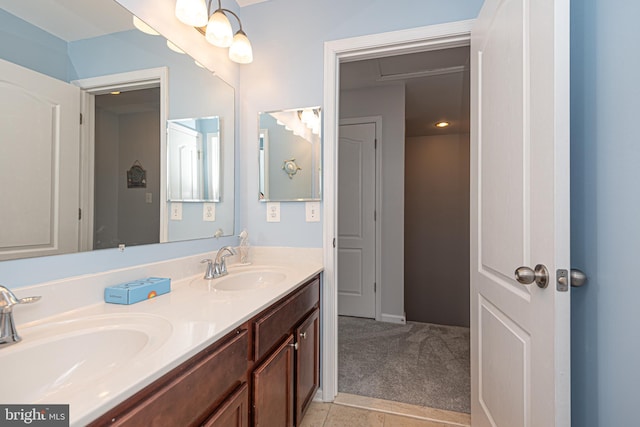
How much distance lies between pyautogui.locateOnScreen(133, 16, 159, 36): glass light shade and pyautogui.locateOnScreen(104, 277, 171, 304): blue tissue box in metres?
1.04

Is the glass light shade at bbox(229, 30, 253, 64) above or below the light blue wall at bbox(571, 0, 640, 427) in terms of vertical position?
above

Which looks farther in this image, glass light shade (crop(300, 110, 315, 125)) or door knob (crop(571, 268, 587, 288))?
glass light shade (crop(300, 110, 315, 125))

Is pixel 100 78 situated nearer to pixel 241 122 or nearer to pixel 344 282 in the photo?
pixel 241 122

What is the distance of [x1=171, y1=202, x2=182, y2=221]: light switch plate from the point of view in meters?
1.39

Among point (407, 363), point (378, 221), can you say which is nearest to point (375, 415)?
point (407, 363)

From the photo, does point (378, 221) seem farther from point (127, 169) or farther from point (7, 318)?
point (7, 318)

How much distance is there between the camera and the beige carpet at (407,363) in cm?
183

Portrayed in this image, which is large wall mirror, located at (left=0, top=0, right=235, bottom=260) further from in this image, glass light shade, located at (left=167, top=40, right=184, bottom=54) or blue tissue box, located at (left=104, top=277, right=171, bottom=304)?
blue tissue box, located at (left=104, top=277, right=171, bottom=304)

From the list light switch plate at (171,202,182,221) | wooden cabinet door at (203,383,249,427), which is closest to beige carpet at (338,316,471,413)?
wooden cabinet door at (203,383,249,427)

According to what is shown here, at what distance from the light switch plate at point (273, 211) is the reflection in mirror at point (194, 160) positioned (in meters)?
0.32

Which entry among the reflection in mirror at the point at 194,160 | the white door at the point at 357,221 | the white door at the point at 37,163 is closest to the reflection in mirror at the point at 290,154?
the reflection in mirror at the point at 194,160

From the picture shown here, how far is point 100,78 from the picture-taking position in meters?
1.05

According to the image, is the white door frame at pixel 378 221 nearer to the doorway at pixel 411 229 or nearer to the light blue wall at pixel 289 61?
the doorway at pixel 411 229

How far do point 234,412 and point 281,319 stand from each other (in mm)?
373
